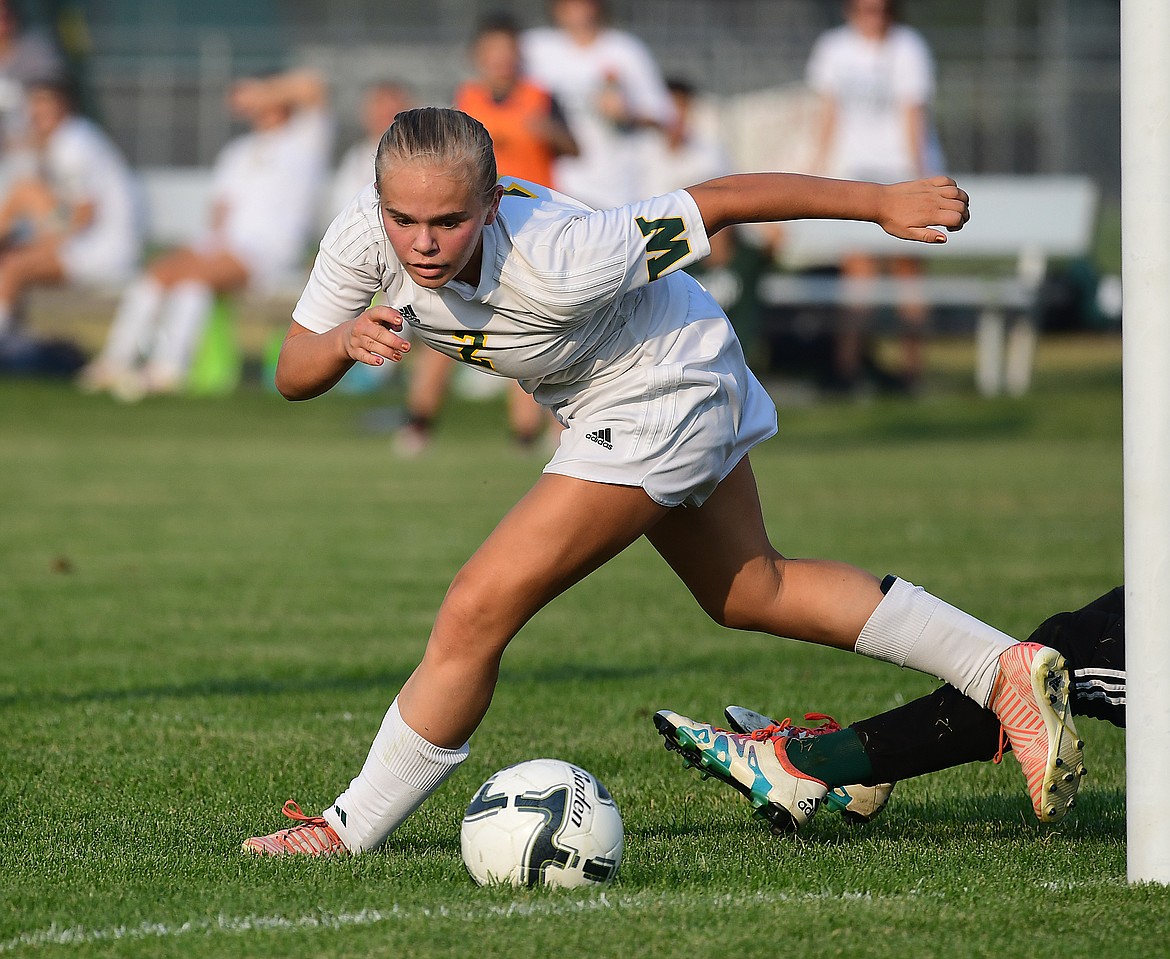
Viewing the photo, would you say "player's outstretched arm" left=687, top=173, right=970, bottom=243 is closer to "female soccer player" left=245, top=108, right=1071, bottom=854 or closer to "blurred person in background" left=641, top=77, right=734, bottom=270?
"female soccer player" left=245, top=108, right=1071, bottom=854

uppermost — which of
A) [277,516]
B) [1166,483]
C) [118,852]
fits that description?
[1166,483]

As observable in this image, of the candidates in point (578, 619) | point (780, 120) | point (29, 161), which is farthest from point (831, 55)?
point (578, 619)

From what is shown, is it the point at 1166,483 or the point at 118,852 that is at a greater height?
the point at 1166,483

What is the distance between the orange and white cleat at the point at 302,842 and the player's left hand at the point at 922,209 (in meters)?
1.78

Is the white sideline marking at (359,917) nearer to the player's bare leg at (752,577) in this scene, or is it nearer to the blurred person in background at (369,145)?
the player's bare leg at (752,577)

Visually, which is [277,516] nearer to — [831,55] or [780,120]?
[831,55]

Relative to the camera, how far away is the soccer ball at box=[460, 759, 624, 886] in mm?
3430

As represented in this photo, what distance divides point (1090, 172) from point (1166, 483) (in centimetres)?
1837

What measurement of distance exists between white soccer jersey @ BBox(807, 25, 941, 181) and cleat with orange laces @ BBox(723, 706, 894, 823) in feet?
36.1

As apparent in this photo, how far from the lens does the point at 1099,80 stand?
64.5 ft

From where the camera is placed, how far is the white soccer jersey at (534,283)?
139 inches

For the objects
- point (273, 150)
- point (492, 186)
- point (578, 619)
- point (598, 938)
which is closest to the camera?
point (598, 938)

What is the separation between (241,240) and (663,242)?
41.9 ft

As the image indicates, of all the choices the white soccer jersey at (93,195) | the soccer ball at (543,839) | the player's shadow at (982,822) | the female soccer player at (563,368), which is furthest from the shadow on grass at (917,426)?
the soccer ball at (543,839)
